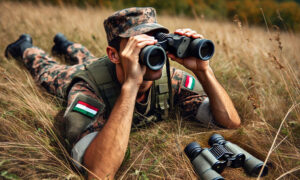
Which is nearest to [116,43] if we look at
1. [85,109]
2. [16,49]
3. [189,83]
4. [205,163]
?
[85,109]

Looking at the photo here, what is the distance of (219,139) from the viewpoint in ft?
6.13

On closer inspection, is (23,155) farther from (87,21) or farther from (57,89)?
(87,21)

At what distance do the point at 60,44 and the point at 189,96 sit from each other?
287 centimetres

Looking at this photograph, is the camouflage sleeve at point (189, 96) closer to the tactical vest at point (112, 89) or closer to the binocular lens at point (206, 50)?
→ the tactical vest at point (112, 89)

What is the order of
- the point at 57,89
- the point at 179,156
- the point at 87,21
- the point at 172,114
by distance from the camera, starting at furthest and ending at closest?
the point at 87,21, the point at 57,89, the point at 172,114, the point at 179,156

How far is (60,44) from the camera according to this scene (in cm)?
379

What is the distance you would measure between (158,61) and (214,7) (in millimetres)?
20760

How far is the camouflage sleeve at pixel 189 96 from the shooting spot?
2.22m

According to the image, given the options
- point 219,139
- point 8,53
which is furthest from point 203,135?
point 8,53

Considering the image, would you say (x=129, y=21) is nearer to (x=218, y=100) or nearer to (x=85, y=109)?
(x=85, y=109)

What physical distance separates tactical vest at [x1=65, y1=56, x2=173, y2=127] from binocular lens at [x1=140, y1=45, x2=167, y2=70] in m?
0.53

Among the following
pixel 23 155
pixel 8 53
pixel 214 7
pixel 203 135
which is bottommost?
pixel 203 135

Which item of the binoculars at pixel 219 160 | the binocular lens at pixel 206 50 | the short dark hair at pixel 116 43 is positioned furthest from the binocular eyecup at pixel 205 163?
the short dark hair at pixel 116 43

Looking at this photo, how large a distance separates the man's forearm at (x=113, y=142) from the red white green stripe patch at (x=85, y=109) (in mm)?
270
